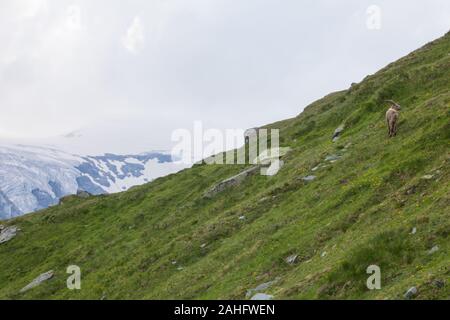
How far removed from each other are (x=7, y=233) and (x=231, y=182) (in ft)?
111

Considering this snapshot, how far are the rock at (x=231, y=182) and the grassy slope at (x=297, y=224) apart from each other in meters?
0.96

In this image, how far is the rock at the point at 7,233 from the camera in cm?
6869

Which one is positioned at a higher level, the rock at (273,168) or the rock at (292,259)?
the rock at (273,168)

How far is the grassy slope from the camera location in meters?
23.8

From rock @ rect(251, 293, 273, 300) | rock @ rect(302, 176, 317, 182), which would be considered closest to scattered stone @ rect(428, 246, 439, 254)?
rock @ rect(251, 293, 273, 300)

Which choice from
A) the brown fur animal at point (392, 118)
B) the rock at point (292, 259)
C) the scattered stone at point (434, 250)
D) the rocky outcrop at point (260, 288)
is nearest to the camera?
the scattered stone at point (434, 250)

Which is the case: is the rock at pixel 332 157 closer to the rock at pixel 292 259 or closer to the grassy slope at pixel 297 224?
the grassy slope at pixel 297 224

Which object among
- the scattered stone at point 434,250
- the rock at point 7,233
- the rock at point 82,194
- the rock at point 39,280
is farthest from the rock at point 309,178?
the rock at point 82,194

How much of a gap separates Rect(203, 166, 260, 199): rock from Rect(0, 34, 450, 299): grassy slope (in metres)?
0.96

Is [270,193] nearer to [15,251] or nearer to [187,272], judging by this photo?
[187,272]

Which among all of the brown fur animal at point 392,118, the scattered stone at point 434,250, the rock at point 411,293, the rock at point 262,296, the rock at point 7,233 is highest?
the brown fur animal at point 392,118

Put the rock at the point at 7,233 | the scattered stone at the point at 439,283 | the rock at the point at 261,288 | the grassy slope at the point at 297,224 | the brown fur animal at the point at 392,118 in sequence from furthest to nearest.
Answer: the rock at the point at 7,233 < the brown fur animal at the point at 392,118 < the rock at the point at 261,288 < the grassy slope at the point at 297,224 < the scattered stone at the point at 439,283

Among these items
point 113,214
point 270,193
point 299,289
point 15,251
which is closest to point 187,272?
point 270,193

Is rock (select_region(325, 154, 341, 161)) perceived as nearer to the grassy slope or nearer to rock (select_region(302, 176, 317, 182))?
the grassy slope
